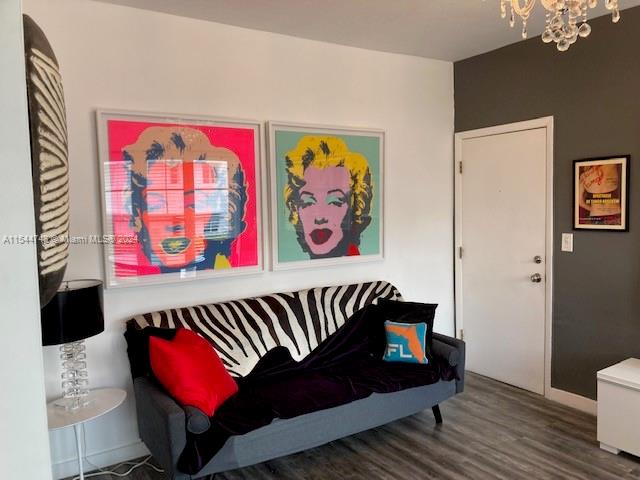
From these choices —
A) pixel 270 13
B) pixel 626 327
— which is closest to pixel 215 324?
pixel 270 13

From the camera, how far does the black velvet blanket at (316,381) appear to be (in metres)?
2.43

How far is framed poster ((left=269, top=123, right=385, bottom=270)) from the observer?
11.5 feet

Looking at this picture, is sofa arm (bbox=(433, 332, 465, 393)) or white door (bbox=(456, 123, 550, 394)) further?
white door (bbox=(456, 123, 550, 394))

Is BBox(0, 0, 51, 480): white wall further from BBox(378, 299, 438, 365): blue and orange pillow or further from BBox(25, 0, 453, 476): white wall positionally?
BBox(378, 299, 438, 365): blue and orange pillow

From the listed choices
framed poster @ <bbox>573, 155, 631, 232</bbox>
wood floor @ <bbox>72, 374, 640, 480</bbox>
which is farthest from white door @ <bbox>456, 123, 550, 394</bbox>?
wood floor @ <bbox>72, 374, 640, 480</bbox>

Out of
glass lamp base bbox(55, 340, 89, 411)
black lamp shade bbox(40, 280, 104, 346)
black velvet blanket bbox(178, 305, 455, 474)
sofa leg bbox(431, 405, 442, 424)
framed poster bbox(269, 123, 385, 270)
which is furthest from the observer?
framed poster bbox(269, 123, 385, 270)

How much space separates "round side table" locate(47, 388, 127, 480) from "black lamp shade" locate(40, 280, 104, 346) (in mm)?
384

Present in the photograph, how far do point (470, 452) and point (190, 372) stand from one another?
68.0 inches

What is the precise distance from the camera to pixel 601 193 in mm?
3336

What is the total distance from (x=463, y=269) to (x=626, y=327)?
1364 mm

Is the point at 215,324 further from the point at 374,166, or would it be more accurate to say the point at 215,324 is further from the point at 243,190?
the point at 374,166

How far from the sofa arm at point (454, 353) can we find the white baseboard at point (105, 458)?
194 centimetres

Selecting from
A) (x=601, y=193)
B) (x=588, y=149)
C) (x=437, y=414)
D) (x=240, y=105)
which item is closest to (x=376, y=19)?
(x=240, y=105)

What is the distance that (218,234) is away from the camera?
3.26 meters
